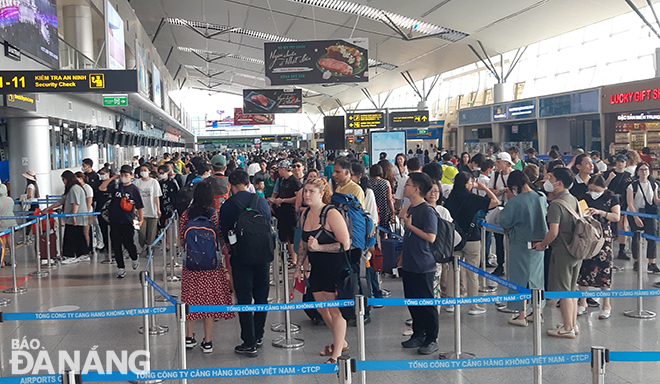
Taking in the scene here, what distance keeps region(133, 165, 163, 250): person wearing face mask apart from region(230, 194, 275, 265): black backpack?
201 inches

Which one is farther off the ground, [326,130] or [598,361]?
[326,130]

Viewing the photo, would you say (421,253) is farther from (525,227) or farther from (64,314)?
(64,314)

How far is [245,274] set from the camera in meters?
5.83

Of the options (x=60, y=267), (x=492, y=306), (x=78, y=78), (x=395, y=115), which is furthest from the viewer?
(x=395, y=115)

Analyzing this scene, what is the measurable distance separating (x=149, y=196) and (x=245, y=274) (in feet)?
16.9

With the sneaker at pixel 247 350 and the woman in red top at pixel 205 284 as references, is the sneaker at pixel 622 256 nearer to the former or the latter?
the sneaker at pixel 247 350

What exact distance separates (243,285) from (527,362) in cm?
307

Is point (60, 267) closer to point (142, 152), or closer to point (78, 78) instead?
point (78, 78)

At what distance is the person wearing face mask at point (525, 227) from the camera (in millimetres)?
6328

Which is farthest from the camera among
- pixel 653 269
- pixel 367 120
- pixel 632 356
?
pixel 367 120

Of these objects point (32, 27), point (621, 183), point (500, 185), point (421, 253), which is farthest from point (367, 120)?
point (421, 253)

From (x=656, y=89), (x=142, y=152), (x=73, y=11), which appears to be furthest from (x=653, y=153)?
(x=142, y=152)

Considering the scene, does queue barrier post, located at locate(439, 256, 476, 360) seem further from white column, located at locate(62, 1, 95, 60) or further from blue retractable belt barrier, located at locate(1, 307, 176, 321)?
white column, located at locate(62, 1, 95, 60)

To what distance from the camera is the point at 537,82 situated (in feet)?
97.8
